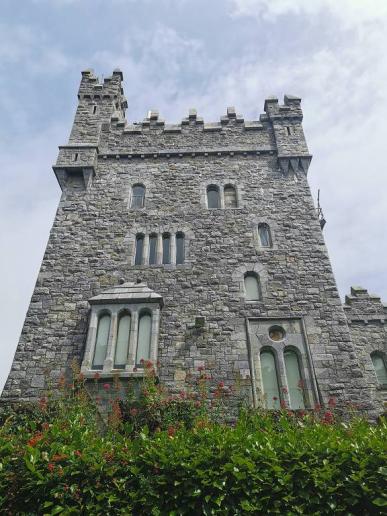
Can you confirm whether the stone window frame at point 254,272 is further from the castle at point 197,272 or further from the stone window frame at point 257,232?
the stone window frame at point 257,232

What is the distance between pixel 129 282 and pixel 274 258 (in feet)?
14.9

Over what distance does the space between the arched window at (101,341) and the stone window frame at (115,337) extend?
0.10m

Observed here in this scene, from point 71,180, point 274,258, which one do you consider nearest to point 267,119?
point 274,258

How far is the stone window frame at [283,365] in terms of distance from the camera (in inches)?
423

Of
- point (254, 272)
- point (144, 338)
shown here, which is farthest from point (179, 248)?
point (144, 338)

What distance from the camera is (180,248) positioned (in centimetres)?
1378

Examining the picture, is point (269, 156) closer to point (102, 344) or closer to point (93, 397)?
point (102, 344)

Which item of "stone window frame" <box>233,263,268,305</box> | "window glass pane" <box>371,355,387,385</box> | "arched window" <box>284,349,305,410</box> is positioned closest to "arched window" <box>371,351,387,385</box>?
"window glass pane" <box>371,355,387,385</box>

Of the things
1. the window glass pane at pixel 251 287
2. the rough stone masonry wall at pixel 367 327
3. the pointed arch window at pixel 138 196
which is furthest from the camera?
the pointed arch window at pixel 138 196

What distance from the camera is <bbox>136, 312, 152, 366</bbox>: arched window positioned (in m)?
11.3

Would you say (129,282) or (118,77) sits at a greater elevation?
(118,77)

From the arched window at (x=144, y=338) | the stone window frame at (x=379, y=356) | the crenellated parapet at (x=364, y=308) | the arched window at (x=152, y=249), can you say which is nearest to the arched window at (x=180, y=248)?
the arched window at (x=152, y=249)

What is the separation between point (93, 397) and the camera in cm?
1046

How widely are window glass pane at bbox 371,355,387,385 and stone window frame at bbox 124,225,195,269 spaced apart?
6413 mm
